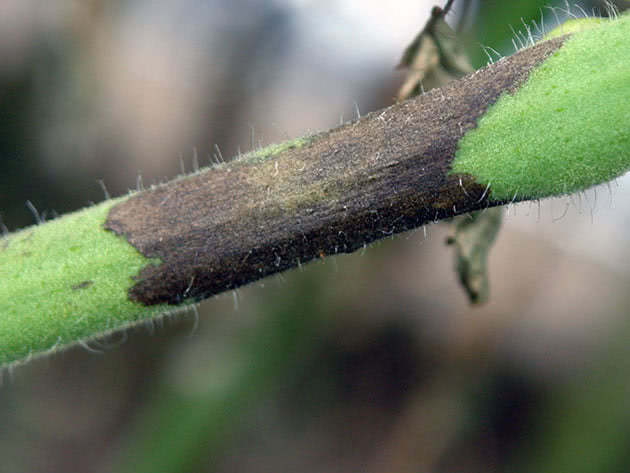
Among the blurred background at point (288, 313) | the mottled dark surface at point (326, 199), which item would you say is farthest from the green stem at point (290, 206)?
the blurred background at point (288, 313)

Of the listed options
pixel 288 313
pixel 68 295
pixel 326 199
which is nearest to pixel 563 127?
pixel 326 199

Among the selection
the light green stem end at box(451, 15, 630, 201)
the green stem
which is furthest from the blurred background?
the light green stem end at box(451, 15, 630, 201)

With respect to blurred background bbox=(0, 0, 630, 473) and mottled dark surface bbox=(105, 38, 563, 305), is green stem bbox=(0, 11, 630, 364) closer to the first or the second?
mottled dark surface bbox=(105, 38, 563, 305)

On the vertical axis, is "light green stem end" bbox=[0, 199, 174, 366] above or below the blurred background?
above

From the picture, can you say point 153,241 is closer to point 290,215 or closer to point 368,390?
point 290,215

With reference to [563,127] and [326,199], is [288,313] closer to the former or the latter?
[326,199]

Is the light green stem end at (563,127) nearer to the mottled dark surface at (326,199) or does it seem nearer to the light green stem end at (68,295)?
the mottled dark surface at (326,199)
